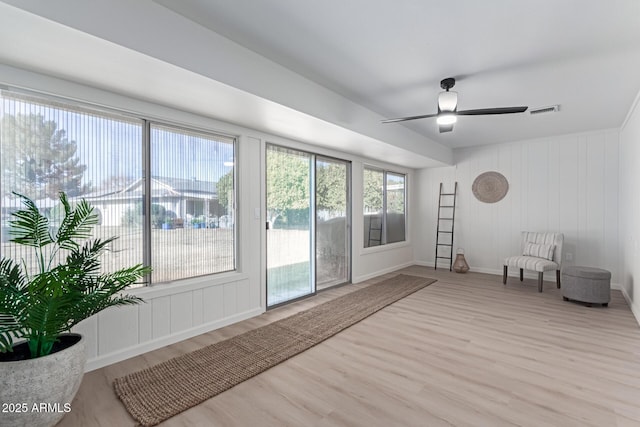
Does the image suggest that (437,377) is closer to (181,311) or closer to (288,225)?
(181,311)

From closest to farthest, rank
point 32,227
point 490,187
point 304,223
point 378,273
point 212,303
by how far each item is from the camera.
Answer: point 32,227, point 212,303, point 304,223, point 378,273, point 490,187

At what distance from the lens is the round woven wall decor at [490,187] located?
235 inches

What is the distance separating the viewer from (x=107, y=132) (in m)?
2.59

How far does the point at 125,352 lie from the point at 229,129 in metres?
2.37

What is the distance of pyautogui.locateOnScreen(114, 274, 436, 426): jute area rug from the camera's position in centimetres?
203

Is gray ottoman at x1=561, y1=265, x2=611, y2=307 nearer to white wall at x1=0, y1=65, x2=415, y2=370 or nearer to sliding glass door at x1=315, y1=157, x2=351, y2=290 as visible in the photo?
sliding glass door at x1=315, y1=157, x2=351, y2=290

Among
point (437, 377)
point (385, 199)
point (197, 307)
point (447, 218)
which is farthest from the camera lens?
point (447, 218)

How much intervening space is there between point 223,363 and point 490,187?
5811 mm

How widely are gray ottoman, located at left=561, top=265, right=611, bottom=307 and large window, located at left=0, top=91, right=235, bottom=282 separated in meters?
4.54

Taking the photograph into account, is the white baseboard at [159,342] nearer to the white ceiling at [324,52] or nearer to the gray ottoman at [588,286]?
the white ceiling at [324,52]

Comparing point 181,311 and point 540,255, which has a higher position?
point 540,255

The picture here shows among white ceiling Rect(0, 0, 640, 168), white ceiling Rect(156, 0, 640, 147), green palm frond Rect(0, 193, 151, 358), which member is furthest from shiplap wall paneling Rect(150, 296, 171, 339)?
white ceiling Rect(156, 0, 640, 147)

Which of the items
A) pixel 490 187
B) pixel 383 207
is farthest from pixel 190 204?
pixel 490 187

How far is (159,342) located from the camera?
2.83m
